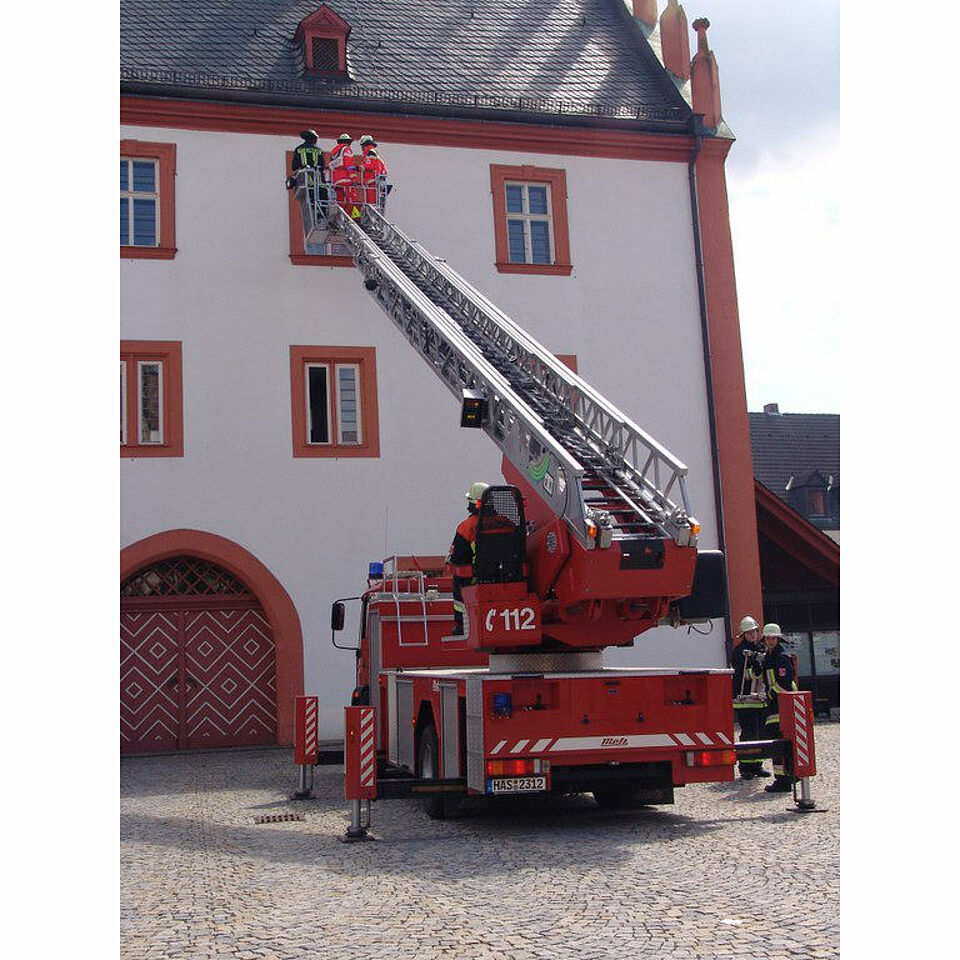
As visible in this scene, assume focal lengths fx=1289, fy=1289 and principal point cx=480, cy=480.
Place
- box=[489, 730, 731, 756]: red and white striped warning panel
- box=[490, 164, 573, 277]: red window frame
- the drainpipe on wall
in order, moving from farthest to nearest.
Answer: the drainpipe on wall
box=[490, 164, 573, 277]: red window frame
box=[489, 730, 731, 756]: red and white striped warning panel

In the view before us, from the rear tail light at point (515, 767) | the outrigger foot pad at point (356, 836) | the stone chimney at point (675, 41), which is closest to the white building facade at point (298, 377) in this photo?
the stone chimney at point (675, 41)

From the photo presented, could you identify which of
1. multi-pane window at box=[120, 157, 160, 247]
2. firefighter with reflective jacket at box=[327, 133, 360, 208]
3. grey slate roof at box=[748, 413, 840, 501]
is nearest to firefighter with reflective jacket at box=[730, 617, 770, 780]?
firefighter with reflective jacket at box=[327, 133, 360, 208]

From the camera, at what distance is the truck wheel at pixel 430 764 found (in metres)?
10.4

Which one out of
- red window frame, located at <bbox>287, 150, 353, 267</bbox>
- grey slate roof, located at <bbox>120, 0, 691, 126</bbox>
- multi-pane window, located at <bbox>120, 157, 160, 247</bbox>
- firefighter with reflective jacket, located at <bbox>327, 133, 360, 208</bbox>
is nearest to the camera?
firefighter with reflective jacket, located at <bbox>327, 133, 360, 208</bbox>

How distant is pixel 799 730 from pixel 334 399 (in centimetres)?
1033

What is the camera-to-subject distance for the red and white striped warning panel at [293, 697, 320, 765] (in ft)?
39.3

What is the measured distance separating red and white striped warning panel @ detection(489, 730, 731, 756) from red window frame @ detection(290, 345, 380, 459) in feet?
31.6

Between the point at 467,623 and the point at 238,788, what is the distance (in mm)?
4408

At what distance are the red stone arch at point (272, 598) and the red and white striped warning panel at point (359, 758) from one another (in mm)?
8426

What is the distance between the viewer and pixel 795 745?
10055 mm

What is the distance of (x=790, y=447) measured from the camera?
44656 mm

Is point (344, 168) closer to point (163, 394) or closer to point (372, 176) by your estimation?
point (372, 176)

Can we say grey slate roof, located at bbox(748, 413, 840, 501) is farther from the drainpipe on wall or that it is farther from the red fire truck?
the red fire truck

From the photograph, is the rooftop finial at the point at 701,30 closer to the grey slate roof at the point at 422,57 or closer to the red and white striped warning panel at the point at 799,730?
the grey slate roof at the point at 422,57
